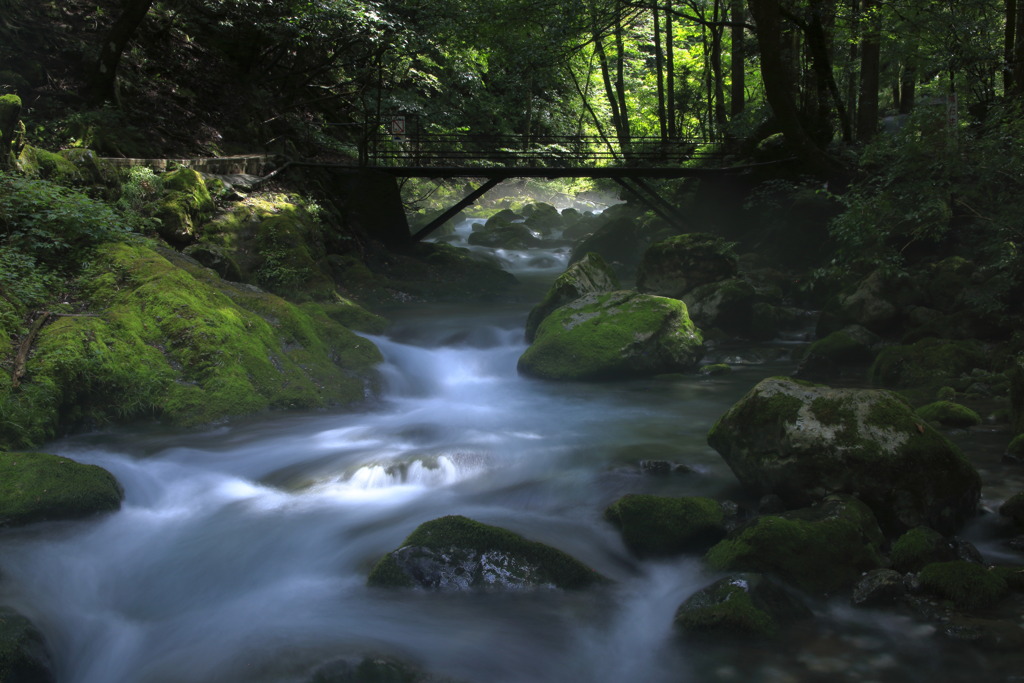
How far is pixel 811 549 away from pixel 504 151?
1755 cm

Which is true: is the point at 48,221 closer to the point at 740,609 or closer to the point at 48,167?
the point at 48,167

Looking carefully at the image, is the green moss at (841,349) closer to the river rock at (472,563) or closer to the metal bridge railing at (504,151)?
the river rock at (472,563)

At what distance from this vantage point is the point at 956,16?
42.5 ft

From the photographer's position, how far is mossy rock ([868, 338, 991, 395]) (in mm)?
9859

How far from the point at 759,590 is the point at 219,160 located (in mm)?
14455

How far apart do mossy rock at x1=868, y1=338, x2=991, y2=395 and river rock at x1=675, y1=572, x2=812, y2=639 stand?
20.0 feet

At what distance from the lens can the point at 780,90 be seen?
1600 cm

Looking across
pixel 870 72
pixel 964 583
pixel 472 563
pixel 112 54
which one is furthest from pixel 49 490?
pixel 870 72

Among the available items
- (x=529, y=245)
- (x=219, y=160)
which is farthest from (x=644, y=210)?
(x=219, y=160)

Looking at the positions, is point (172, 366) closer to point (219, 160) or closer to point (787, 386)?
point (787, 386)

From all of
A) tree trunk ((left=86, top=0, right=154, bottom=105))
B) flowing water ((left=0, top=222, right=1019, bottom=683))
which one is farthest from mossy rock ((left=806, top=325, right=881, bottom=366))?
tree trunk ((left=86, top=0, right=154, bottom=105))

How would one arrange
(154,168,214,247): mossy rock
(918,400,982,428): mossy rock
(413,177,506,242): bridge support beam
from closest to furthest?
(918,400,982,428): mossy rock → (154,168,214,247): mossy rock → (413,177,506,242): bridge support beam

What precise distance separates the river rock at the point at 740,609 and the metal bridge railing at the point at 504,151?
44.8ft

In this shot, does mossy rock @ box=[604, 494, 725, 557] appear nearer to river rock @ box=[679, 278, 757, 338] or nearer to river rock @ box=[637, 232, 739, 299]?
river rock @ box=[679, 278, 757, 338]
